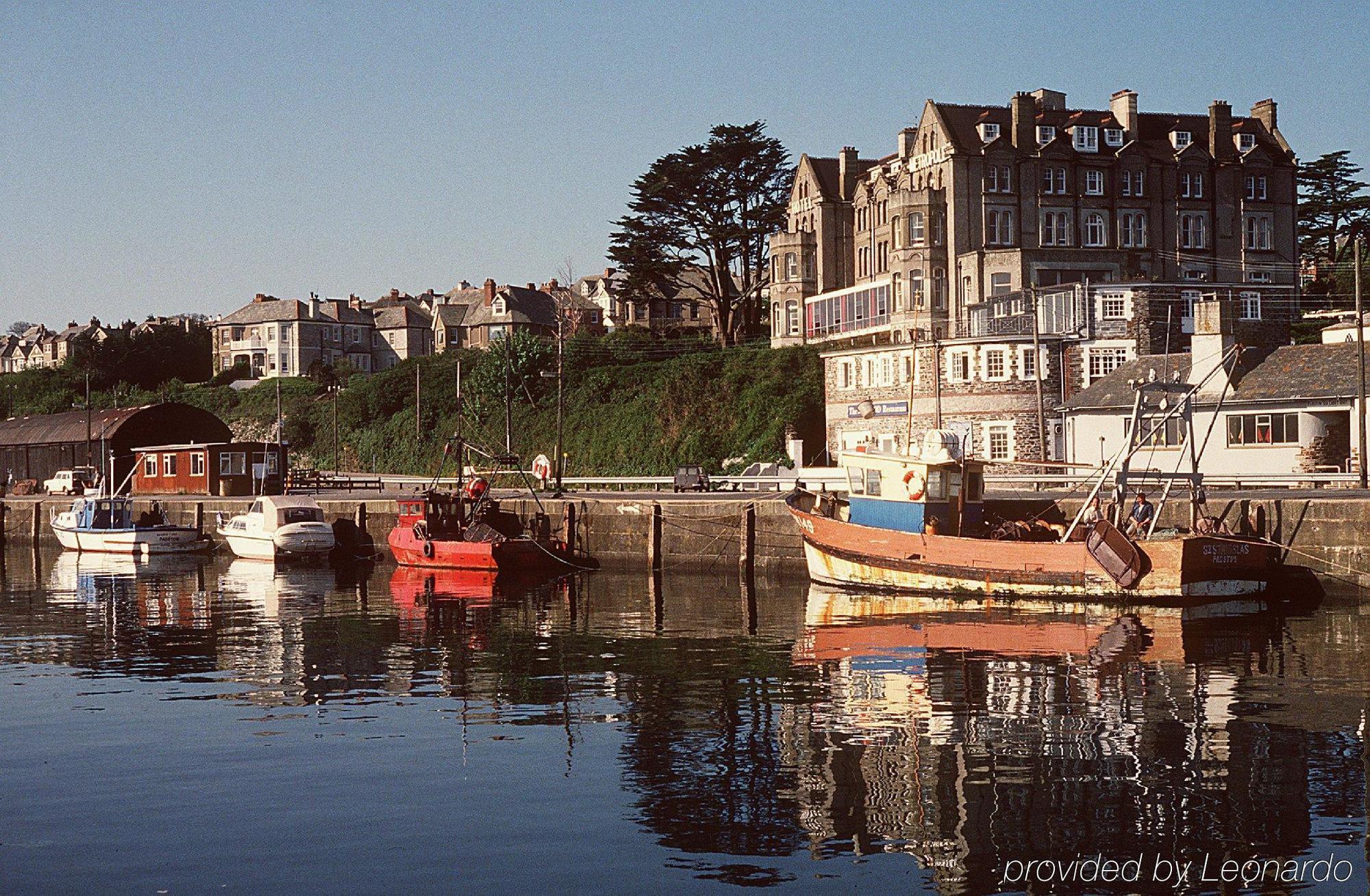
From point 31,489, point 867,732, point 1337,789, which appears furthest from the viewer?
point 31,489

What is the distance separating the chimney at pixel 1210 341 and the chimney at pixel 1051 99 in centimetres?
3678

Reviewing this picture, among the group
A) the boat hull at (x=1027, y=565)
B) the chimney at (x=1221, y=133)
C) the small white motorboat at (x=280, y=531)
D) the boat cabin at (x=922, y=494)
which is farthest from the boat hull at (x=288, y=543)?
the chimney at (x=1221, y=133)

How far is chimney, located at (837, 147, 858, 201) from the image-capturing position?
9731 centimetres

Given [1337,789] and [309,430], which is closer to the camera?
[1337,789]

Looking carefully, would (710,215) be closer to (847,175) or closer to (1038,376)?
(847,175)

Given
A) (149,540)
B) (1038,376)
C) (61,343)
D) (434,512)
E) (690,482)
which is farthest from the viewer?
(61,343)

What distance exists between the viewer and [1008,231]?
85.3 meters

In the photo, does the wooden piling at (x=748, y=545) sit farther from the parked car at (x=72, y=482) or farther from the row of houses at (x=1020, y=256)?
the parked car at (x=72, y=482)

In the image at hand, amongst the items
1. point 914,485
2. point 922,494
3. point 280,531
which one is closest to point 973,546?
point 922,494

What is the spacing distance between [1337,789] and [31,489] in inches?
3488

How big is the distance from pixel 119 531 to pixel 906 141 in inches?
2060

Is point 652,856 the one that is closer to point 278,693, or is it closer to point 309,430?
point 278,693

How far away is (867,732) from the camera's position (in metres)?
22.3

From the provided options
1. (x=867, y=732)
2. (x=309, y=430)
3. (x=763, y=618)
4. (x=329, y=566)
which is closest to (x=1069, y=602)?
(x=763, y=618)
